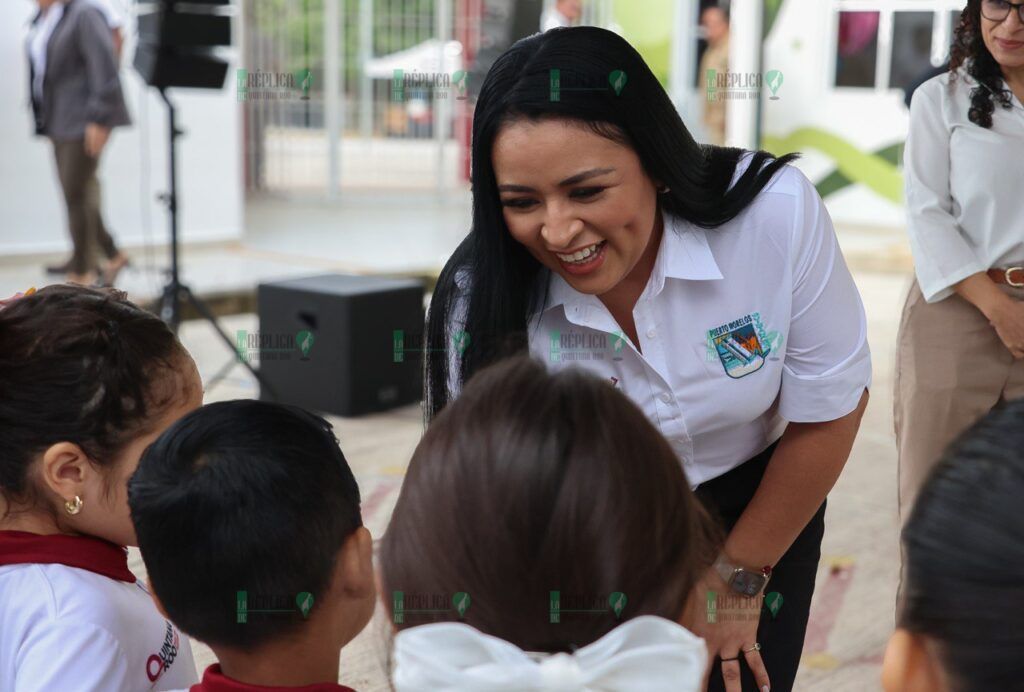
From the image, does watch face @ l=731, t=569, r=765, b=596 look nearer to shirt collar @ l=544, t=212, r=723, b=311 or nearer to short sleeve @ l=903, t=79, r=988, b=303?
shirt collar @ l=544, t=212, r=723, b=311

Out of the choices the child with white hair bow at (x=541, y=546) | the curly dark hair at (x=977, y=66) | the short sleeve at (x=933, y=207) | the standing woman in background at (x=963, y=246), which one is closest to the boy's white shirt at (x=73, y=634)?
the child with white hair bow at (x=541, y=546)

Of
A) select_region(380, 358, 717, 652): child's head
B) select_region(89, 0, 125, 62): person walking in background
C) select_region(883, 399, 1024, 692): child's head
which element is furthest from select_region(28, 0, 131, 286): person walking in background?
select_region(883, 399, 1024, 692): child's head

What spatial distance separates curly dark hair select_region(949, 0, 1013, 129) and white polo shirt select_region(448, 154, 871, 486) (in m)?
0.82

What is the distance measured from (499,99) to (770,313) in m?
0.45

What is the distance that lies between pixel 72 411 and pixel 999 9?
1.69m

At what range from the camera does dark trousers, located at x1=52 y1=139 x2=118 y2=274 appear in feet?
19.7

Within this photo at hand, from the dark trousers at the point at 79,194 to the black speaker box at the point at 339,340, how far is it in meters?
1.90

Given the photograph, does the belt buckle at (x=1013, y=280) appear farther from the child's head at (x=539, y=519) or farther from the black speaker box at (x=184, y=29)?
the black speaker box at (x=184, y=29)

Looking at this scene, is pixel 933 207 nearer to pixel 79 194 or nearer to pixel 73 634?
pixel 73 634

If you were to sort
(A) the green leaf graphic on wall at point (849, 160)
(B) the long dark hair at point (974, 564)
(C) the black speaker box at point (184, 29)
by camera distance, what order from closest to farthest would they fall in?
(B) the long dark hair at point (974, 564), (C) the black speaker box at point (184, 29), (A) the green leaf graphic on wall at point (849, 160)

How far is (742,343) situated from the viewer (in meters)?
1.53

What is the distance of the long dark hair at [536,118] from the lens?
1.41 metres

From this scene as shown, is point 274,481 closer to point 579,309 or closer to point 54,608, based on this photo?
point 54,608

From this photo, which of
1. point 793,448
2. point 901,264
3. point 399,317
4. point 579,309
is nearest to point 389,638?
point 579,309
